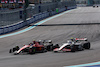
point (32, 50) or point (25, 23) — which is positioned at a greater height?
point (32, 50)

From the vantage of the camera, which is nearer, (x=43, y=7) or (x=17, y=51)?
(x=17, y=51)

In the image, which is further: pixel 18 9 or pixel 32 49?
pixel 18 9

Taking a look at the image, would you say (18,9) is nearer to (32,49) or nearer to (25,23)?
(25,23)

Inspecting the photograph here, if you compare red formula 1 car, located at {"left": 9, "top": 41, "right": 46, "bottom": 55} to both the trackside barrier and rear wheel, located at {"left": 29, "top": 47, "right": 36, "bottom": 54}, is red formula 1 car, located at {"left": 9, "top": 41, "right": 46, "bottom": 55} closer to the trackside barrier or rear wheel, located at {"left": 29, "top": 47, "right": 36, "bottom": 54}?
rear wheel, located at {"left": 29, "top": 47, "right": 36, "bottom": 54}

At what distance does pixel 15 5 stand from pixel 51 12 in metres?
24.6

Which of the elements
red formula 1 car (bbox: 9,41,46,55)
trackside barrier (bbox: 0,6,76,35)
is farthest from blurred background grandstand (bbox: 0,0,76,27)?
red formula 1 car (bbox: 9,41,46,55)

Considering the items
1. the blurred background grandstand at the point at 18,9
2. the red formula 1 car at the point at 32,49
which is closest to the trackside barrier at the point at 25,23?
the blurred background grandstand at the point at 18,9

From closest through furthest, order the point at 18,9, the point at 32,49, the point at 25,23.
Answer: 1. the point at 32,49
2. the point at 25,23
3. the point at 18,9

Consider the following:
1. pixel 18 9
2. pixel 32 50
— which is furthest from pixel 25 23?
pixel 32 50

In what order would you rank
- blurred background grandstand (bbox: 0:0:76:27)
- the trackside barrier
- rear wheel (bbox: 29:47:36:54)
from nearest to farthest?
rear wheel (bbox: 29:47:36:54) < the trackside barrier < blurred background grandstand (bbox: 0:0:76:27)

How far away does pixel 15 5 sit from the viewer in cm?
7919

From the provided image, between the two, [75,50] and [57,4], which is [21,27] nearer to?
[75,50]

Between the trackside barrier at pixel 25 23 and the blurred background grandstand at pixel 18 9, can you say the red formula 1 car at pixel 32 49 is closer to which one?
the trackside barrier at pixel 25 23

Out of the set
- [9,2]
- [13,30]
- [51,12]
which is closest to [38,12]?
[51,12]
